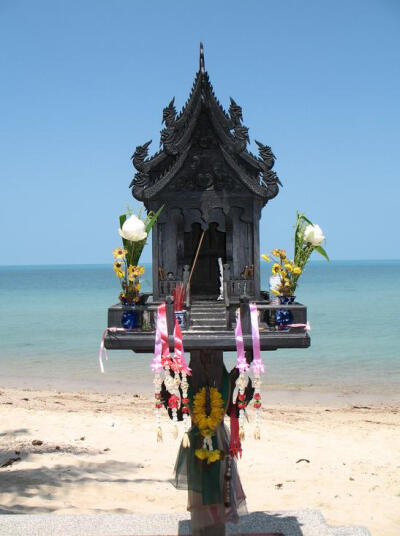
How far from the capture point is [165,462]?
45.1ft

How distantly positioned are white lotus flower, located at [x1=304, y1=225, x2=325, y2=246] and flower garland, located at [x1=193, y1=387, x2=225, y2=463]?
2399 mm

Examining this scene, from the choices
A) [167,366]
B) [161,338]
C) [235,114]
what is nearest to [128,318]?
[161,338]

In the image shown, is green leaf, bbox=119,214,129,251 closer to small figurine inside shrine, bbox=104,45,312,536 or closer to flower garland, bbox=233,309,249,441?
small figurine inside shrine, bbox=104,45,312,536

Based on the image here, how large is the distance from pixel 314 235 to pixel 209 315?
1.92 m

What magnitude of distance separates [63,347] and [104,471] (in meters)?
24.1

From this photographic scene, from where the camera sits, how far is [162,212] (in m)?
9.21

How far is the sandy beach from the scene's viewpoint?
11.3 m

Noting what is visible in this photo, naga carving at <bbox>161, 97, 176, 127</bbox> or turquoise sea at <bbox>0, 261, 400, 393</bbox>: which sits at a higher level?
naga carving at <bbox>161, 97, 176, 127</bbox>

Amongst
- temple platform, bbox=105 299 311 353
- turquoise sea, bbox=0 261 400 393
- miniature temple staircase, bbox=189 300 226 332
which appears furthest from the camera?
turquoise sea, bbox=0 261 400 393

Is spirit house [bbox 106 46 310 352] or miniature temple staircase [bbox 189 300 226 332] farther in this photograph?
spirit house [bbox 106 46 310 352]

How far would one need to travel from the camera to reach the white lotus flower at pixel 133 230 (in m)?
8.02

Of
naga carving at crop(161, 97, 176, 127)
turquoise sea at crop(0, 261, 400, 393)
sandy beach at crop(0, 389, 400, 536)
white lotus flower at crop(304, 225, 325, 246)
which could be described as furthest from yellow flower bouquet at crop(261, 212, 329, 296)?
turquoise sea at crop(0, 261, 400, 393)

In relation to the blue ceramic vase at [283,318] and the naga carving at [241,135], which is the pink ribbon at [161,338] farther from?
the naga carving at [241,135]

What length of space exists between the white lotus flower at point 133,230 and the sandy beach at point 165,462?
520cm
